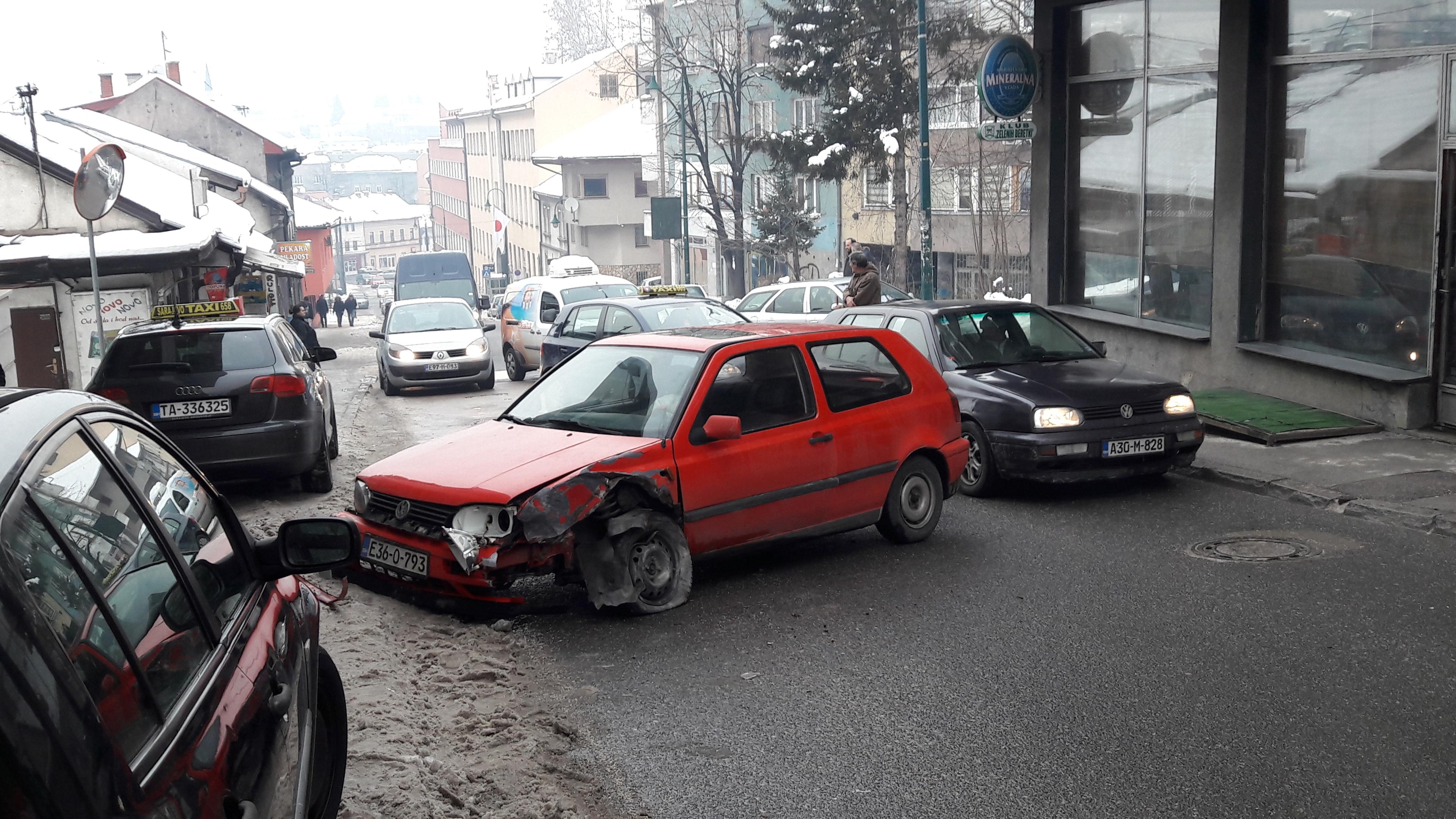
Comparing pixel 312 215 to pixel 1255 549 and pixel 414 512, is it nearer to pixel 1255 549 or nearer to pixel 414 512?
pixel 414 512

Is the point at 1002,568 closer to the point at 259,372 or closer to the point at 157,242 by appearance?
the point at 259,372

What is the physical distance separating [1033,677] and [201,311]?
10.3 m

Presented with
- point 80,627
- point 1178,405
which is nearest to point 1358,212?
point 1178,405

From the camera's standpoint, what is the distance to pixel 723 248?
44406 millimetres

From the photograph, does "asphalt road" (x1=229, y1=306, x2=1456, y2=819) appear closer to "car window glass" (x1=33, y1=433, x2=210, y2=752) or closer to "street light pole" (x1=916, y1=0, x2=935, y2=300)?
"car window glass" (x1=33, y1=433, x2=210, y2=752)

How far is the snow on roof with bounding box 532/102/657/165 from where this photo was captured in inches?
2522

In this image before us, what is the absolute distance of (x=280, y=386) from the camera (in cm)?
1051

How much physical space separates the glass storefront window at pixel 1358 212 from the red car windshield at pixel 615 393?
24.4ft

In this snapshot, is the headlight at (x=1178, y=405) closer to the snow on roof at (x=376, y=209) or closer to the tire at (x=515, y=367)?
the tire at (x=515, y=367)

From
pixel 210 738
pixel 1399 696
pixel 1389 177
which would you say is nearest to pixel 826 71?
pixel 1389 177

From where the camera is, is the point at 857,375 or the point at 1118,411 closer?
the point at 857,375

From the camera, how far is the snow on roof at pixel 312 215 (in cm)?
6556

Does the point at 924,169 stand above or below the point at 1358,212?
above

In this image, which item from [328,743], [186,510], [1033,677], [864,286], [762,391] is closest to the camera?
[186,510]
